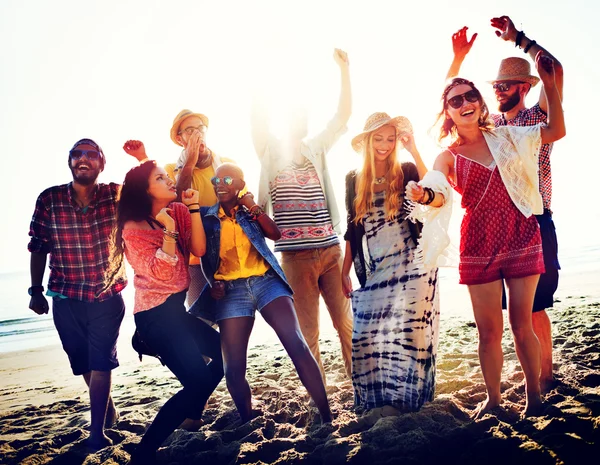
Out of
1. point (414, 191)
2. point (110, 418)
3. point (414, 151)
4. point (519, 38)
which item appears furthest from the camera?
point (110, 418)

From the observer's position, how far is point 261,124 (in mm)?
4000

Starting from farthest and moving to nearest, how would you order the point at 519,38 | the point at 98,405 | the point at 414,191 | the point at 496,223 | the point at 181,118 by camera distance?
the point at 181,118
the point at 98,405
the point at 519,38
the point at 496,223
the point at 414,191

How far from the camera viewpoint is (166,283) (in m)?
3.36

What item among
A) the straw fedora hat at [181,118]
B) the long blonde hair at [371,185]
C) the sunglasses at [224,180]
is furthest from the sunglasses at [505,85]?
the straw fedora hat at [181,118]

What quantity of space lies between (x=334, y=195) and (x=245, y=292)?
4.18 ft

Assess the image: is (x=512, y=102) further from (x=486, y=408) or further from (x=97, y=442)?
(x=97, y=442)

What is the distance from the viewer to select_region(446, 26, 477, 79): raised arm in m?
3.92

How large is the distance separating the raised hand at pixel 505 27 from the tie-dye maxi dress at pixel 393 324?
1385 millimetres

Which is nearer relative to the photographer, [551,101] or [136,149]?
[551,101]

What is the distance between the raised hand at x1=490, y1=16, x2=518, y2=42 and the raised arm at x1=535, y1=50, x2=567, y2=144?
0.35 m

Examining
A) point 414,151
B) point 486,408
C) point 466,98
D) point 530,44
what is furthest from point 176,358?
point 530,44

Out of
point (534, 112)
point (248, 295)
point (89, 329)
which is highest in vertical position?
point (534, 112)

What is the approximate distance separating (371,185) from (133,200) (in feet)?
5.82

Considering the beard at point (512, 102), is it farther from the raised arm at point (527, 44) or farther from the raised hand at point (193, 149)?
the raised hand at point (193, 149)
